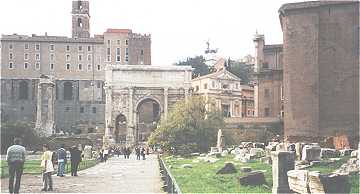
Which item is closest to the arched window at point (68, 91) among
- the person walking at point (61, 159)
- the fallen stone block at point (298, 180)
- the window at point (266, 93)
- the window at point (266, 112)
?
the window at point (266, 112)

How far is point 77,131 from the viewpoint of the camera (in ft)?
240

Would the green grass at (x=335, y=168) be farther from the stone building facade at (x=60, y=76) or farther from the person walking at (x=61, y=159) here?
the stone building facade at (x=60, y=76)

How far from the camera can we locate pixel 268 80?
51.6 m

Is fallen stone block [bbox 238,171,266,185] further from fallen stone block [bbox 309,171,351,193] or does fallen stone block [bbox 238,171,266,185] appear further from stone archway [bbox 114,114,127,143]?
stone archway [bbox 114,114,127,143]

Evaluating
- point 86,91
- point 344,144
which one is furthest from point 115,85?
point 344,144

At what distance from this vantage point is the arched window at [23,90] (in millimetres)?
73125

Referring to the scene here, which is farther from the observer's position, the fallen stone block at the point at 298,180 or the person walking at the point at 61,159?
the person walking at the point at 61,159

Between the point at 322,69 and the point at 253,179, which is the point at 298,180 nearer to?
the point at 253,179

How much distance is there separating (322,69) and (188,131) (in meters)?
8.50

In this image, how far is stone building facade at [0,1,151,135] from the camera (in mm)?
73062

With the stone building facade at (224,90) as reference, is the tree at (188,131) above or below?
below

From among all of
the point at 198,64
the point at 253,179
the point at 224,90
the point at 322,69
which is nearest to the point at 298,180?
the point at 253,179

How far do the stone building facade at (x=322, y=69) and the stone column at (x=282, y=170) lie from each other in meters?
18.8

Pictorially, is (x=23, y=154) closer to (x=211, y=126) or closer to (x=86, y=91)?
(x=211, y=126)
